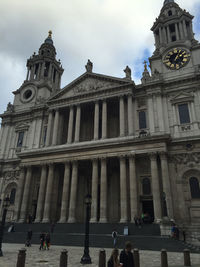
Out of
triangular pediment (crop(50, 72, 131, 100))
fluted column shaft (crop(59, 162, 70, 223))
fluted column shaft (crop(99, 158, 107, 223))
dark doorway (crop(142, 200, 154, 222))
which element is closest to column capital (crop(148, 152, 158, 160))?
dark doorway (crop(142, 200, 154, 222))

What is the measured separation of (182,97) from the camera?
3197 cm

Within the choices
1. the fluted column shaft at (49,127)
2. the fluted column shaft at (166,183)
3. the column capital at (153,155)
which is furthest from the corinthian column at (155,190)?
the fluted column shaft at (49,127)

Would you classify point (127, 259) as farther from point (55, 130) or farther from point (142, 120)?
point (55, 130)

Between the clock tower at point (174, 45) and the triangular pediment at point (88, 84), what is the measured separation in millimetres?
6864

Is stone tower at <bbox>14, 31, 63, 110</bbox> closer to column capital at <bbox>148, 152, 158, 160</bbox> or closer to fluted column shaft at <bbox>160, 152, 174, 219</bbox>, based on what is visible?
column capital at <bbox>148, 152, 158, 160</bbox>

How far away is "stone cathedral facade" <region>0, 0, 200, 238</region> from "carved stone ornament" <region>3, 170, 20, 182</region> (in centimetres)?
17

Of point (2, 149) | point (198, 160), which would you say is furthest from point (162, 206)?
point (2, 149)

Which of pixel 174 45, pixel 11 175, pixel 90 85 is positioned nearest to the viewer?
pixel 174 45

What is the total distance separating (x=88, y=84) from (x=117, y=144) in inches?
513

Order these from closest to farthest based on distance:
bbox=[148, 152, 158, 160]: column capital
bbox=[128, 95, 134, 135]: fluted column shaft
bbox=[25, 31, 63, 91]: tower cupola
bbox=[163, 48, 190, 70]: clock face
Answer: bbox=[148, 152, 158, 160]: column capital → bbox=[128, 95, 134, 135]: fluted column shaft → bbox=[163, 48, 190, 70]: clock face → bbox=[25, 31, 63, 91]: tower cupola

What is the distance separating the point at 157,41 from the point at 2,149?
34.2m

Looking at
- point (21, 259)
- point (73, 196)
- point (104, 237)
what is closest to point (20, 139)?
point (73, 196)

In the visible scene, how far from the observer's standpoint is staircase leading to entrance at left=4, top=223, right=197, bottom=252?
60.6 feet

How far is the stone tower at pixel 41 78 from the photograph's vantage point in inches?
1753
